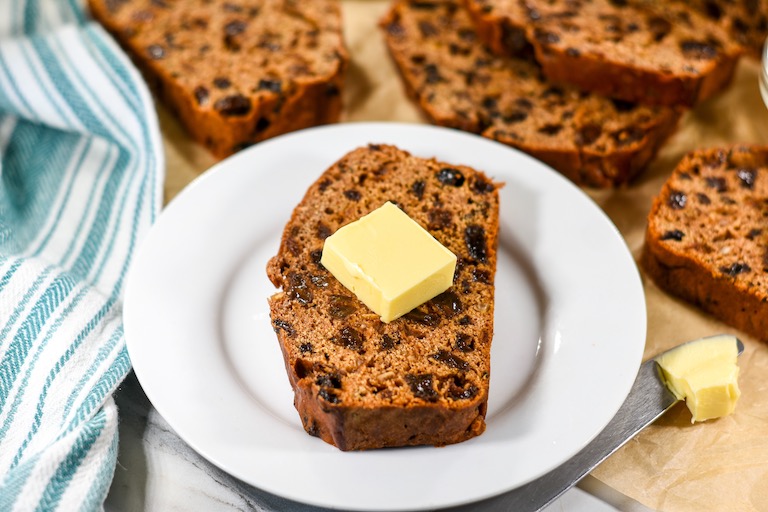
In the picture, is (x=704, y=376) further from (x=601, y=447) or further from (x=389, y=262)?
(x=389, y=262)

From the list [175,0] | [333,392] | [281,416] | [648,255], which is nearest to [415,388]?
[333,392]

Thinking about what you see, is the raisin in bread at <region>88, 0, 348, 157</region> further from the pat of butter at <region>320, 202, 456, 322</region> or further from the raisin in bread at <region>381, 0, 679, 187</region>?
the pat of butter at <region>320, 202, 456, 322</region>

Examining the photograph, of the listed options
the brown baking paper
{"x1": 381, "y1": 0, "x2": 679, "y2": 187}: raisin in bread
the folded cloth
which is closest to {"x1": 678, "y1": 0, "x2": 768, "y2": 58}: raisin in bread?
the brown baking paper

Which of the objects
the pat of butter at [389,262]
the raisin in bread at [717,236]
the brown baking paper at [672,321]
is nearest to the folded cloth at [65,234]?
the brown baking paper at [672,321]

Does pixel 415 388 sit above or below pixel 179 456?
above

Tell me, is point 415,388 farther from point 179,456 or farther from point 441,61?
point 441,61

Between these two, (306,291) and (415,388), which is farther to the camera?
(306,291)
